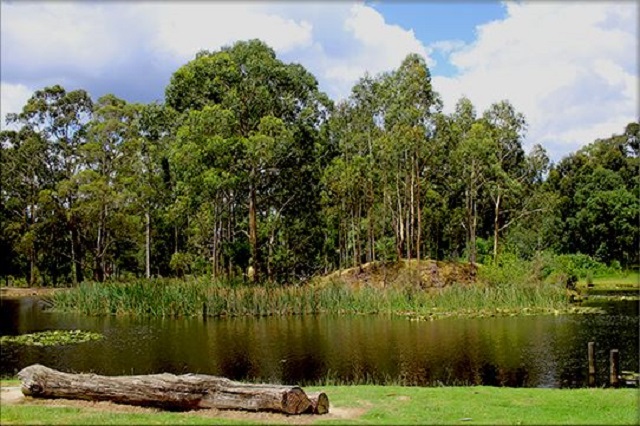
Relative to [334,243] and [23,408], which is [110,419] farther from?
[334,243]

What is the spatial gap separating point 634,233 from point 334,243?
22.4m

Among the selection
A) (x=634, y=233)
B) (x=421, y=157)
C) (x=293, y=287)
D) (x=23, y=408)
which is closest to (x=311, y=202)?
(x=421, y=157)

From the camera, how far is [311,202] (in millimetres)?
43156

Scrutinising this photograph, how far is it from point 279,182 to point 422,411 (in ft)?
106

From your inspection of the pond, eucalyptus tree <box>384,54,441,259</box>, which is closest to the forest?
eucalyptus tree <box>384,54,441,259</box>

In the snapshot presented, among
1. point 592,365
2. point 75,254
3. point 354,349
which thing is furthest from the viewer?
point 75,254

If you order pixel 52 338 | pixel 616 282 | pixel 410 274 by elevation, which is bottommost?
pixel 52 338

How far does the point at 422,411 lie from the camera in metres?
10.4

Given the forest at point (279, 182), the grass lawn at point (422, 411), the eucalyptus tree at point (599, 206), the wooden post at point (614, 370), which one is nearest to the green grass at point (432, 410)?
the grass lawn at point (422, 411)

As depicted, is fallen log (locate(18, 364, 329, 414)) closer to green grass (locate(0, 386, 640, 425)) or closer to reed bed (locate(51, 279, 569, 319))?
green grass (locate(0, 386, 640, 425))

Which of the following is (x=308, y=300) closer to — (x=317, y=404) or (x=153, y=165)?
(x=153, y=165)

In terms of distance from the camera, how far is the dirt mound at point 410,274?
37.0 metres

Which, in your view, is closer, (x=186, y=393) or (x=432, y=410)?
(x=186, y=393)

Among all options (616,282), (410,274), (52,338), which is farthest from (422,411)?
(616,282)
